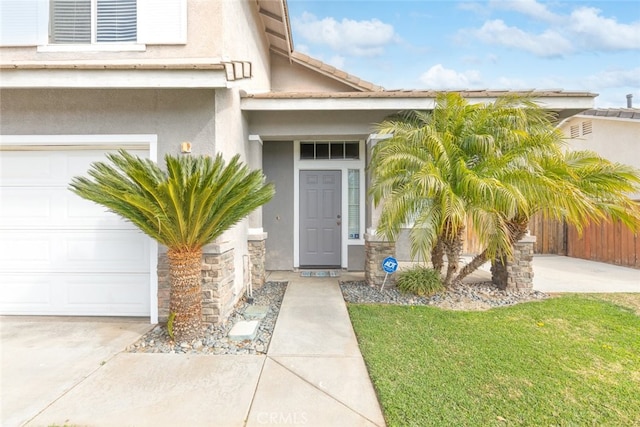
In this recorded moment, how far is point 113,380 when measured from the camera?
11.2ft

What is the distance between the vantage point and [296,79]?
9.76 metres

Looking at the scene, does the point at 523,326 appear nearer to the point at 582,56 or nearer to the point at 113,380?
the point at 113,380

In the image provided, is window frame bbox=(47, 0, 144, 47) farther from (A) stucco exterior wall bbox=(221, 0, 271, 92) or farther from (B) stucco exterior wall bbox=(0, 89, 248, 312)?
(A) stucco exterior wall bbox=(221, 0, 271, 92)

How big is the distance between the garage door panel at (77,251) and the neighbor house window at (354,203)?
15.8ft

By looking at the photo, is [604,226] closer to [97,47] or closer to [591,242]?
[591,242]

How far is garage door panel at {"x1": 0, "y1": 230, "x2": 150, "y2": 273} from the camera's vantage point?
209 inches

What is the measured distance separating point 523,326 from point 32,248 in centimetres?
815

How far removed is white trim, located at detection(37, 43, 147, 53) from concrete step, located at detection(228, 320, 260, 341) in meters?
4.64

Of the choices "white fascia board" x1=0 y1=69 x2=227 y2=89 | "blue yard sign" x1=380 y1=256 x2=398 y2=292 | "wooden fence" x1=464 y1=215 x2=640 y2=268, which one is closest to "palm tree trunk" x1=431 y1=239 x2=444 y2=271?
"blue yard sign" x1=380 y1=256 x2=398 y2=292

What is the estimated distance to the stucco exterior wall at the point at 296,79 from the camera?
962 centimetres

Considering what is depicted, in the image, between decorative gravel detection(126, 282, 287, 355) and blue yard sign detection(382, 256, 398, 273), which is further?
blue yard sign detection(382, 256, 398, 273)

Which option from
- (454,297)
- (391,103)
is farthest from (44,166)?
(454,297)

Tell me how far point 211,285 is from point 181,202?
151 centimetres

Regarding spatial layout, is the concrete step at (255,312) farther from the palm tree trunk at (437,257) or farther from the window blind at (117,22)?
the window blind at (117,22)
